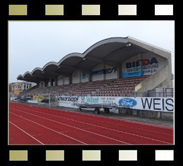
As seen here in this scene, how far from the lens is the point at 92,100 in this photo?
66.5ft

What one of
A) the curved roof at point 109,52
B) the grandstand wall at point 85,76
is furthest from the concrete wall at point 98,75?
the grandstand wall at point 85,76

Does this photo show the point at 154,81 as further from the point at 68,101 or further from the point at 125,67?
the point at 68,101

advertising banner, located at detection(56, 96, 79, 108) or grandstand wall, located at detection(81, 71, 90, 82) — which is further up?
grandstand wall, located at detection(81, 71, 90, 82)

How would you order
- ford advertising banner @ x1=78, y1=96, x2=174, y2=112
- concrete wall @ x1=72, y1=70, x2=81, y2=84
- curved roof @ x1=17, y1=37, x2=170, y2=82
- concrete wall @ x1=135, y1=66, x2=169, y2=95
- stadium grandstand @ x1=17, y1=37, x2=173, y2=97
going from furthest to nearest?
concrete wall @ x1=72, y1=70, x2=81, y2=84 → curved roof @ x1=17, y1=37, x2=170, y2=82 → stadium grandstand @ x1=17, y1=37, x2=173, y2=97 → concrete wall @ x1=135, y1=66, x2=169, y2=95 → ford advertising banner @ x1=78, y1=96, x2=174, y2=112

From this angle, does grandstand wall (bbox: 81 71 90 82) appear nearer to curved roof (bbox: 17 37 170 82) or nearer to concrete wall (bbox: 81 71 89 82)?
concrete wall (bbox: 81 71 89 82)

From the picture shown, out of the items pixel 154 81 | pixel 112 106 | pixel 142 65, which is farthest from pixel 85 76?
pixel 112 106

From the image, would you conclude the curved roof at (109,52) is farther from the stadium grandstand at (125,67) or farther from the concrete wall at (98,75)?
the concrete wall at (98,75)

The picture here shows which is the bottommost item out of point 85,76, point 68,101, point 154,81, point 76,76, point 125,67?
point 68,101

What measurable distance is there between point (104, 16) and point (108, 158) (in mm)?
3212

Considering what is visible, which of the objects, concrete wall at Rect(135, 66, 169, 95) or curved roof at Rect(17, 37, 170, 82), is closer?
concrete wall at Rect(135, 66, 169, 95)

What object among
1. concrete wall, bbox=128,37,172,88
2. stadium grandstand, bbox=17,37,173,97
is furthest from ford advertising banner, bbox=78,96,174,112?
concrete wall, bbox=128,37,172,88

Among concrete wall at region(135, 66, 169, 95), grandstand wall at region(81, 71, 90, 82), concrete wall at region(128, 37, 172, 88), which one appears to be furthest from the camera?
grandstand wall at region(81, 71, 90, 82)
